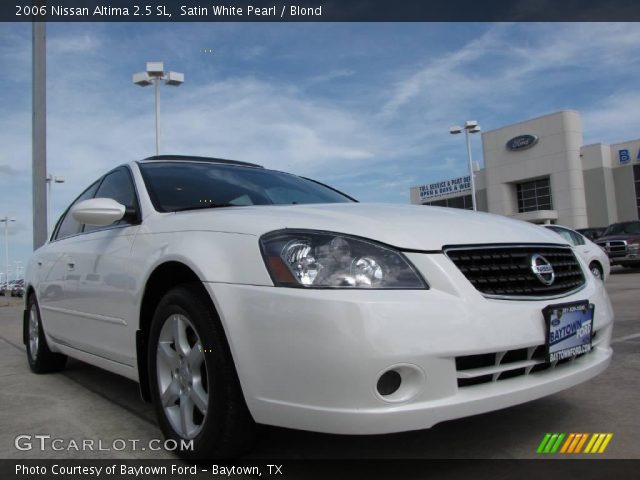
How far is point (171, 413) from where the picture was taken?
104 inches

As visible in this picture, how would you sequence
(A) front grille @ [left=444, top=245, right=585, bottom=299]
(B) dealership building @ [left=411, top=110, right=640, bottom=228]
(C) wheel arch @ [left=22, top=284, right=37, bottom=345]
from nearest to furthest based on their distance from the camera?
(A) front grille @ [left=444, top=245, right=585, bottom=299] → (C) wheel arch @ [left=22, top=284, right=37, bottom=345] → (B) dealership building @ [left=411, top=110, right=640, bottom=228]

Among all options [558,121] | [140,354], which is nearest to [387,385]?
[140,354]

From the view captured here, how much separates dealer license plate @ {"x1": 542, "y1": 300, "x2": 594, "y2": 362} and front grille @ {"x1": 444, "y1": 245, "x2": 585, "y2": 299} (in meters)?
0.08

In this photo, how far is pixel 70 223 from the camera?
4566 mm

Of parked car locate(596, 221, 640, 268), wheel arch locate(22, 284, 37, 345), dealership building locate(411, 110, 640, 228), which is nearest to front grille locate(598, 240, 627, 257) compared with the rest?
parked car locate(596, 221, 640, 268)

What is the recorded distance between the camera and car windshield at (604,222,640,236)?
52.5 ft

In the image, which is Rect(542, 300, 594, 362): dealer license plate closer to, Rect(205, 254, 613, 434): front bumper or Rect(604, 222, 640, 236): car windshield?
Rect(205, 254, 613, 434): front bumper

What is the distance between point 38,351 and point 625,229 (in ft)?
52.4

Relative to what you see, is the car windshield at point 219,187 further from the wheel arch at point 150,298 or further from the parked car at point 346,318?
the wheel arch at point 150,298

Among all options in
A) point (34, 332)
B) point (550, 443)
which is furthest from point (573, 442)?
point (34, 332)

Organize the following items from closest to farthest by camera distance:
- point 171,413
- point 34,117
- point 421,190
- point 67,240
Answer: point 171,413, point 67,240, point 34,117, point 421,190

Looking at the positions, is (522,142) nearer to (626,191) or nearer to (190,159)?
(626,191)

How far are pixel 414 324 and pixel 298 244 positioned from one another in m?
0.53

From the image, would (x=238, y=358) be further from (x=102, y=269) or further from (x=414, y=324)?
(x=102, y=269)
